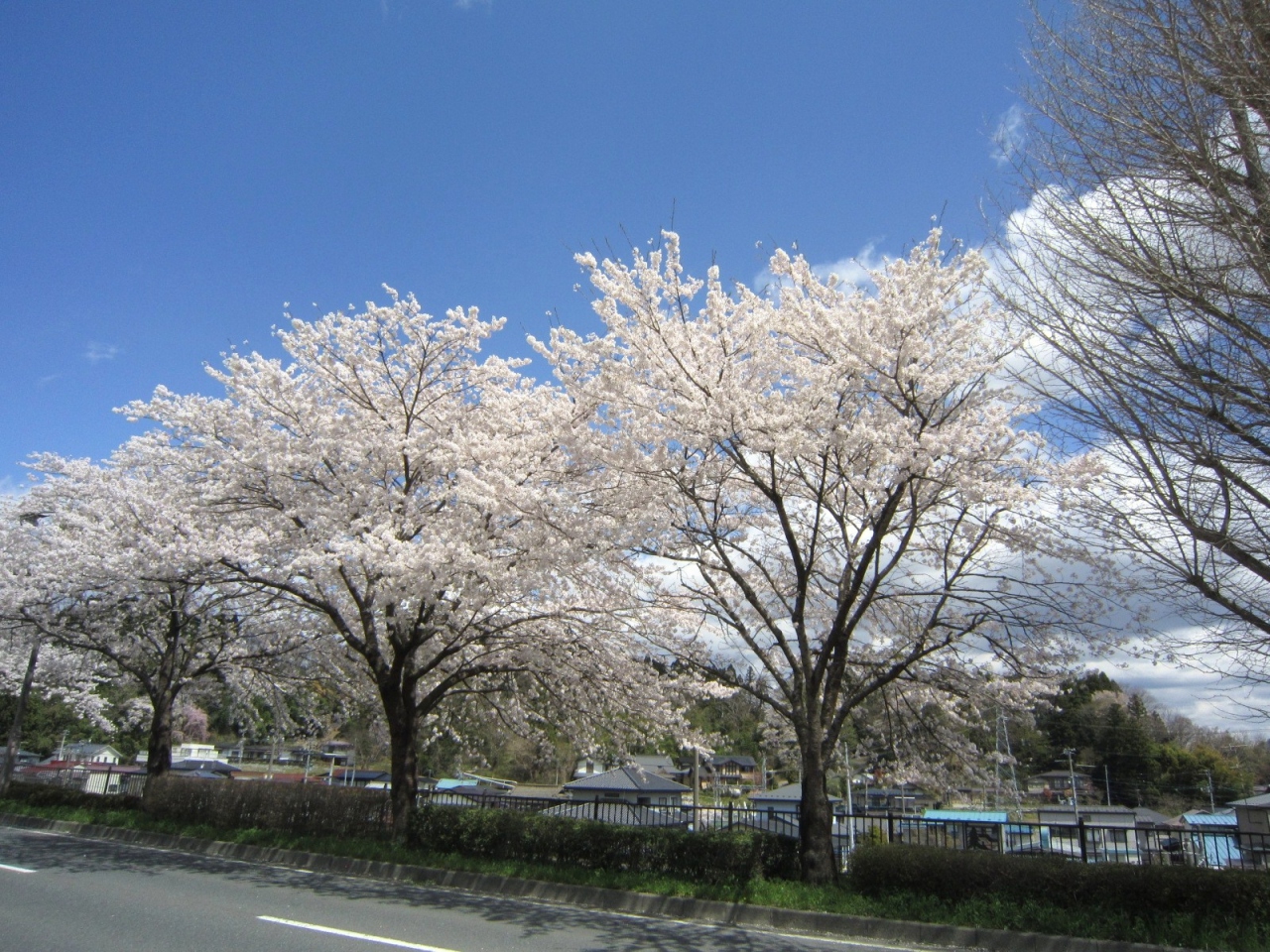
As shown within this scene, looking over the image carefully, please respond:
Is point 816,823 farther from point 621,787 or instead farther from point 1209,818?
point 1209,818

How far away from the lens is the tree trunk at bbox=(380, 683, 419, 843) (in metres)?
13.8

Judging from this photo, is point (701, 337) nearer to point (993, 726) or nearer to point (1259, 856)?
point (993, 726)

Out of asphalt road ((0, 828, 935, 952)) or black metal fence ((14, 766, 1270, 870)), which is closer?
asphalt road ((0, 828, 935, 952))

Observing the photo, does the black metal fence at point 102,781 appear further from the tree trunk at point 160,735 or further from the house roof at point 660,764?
the house roof at point 660,764

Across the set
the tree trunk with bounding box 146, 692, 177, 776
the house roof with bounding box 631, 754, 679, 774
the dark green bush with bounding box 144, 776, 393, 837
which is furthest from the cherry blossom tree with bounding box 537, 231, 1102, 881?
the house roof with bounding box 631, 754, 679, 774

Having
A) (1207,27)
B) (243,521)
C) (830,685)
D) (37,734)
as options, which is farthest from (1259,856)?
(37,734)

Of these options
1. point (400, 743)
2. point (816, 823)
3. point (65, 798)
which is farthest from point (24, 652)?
point (816, 823)

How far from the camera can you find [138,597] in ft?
60.2

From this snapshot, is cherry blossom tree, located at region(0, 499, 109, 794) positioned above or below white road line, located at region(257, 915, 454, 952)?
above

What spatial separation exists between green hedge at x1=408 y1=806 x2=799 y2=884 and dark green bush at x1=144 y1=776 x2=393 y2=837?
1.33 meters

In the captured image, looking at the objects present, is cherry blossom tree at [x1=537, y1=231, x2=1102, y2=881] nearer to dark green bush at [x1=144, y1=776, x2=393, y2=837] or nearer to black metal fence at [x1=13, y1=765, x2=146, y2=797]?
dark green bush at [x1=144, y1=776, x2=393, y2=837]

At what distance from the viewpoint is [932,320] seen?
32.7 ft

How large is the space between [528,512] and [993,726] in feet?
29.2

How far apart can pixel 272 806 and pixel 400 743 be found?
421 centimetres
